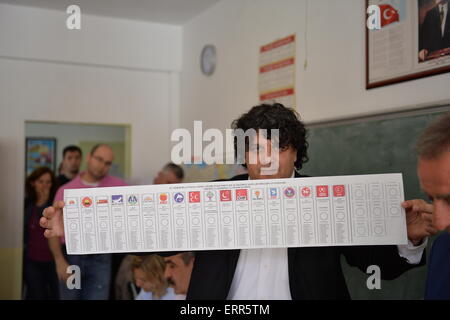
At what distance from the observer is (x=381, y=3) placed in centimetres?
122

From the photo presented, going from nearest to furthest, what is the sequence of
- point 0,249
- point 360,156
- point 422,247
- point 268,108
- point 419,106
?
point 422,247 < point 268,108 < point 419,106 < point 360,156 < point 0,249

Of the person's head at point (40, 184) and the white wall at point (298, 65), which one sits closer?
the white wall at point (298, 65)

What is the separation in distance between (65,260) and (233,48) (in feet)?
2.83

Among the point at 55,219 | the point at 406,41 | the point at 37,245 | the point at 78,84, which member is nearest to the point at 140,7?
the point at 78,84

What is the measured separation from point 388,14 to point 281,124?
1.51 feet

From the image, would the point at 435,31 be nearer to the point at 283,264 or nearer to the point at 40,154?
the point at 283,264

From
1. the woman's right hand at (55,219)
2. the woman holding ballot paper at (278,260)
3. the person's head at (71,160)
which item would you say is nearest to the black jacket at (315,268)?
the woman holding ballot paper at (278,260)

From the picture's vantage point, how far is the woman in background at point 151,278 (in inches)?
61.7

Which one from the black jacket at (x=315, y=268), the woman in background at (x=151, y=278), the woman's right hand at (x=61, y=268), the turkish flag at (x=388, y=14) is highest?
the turkish flag at (x=388, y=14)

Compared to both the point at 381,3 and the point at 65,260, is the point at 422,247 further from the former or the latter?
the point at 65,260

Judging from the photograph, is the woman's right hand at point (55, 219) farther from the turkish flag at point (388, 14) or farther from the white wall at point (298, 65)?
the turkish flag at point (388, 14)

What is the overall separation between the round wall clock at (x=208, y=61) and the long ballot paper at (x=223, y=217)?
0.76 meters

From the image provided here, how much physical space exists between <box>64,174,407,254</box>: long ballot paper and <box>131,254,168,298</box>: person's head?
66 centimetres
